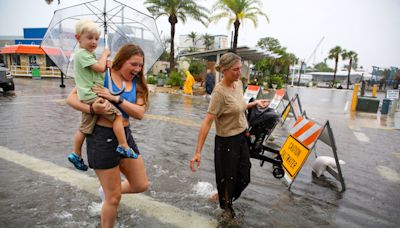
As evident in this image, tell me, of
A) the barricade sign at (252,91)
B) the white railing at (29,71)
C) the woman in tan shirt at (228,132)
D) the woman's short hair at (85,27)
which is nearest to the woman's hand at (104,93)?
the woman's short hair at (85,27)

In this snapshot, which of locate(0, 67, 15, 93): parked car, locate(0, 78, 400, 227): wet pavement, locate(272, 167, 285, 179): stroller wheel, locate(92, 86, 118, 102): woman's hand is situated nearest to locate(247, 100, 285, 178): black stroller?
locate(272, 167, 285, 179): stroller wheel

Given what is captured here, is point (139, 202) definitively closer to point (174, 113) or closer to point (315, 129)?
point (315, 129)

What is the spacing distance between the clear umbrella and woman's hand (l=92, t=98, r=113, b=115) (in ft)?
5.83

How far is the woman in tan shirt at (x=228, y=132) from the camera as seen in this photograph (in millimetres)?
2918

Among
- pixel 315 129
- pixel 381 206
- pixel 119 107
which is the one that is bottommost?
pixel 381 206

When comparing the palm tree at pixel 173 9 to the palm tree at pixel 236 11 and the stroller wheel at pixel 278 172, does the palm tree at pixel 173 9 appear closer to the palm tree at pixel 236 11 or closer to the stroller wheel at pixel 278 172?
the palm tree at pixel 236 11

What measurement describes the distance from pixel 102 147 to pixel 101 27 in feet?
8.26

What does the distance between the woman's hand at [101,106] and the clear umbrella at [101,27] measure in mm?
1778

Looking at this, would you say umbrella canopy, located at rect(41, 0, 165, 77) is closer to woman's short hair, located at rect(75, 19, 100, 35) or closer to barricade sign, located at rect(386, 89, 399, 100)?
woman's short hair, located at rect(75, 19, 100, 35)

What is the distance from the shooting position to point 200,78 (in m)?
28.3

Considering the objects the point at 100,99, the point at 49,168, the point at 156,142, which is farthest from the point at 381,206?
the point at 49,168

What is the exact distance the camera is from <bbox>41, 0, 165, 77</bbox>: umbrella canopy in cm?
380

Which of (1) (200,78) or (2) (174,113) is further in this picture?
(1) (200,78)

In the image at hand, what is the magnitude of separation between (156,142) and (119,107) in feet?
13.8
